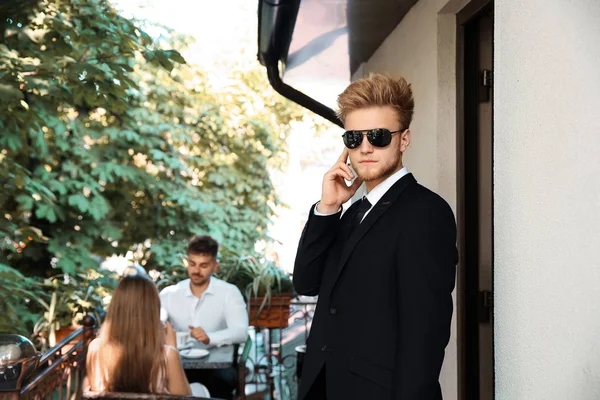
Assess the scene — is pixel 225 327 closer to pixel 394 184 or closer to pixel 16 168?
pixel 16 168

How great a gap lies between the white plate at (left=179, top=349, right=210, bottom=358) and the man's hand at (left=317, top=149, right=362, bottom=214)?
6.81 ft

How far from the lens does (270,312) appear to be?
5.55m

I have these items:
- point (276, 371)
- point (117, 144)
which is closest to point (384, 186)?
point (276, 371)

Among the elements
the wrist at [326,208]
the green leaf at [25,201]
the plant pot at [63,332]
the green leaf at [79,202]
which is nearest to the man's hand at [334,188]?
the wrist at [326,208]

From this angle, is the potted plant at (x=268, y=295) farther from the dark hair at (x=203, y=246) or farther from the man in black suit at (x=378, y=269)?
the man in black suit at (x=378, y=269)

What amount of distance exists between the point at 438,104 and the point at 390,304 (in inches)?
67.4

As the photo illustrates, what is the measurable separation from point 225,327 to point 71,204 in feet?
10.4

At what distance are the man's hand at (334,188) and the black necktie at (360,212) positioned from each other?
0.06 meters

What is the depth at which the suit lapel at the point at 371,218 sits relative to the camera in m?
1.79

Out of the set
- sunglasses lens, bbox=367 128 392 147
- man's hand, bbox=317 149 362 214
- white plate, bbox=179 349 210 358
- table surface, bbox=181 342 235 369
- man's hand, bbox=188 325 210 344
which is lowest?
table surface, bbox=181 342 235 369

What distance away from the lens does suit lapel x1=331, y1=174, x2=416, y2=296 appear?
1785 millimetres

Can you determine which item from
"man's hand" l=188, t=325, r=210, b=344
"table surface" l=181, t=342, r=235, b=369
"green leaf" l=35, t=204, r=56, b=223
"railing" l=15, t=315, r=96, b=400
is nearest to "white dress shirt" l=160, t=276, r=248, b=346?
"man's hand" l=188, t=325, r=210, b=344

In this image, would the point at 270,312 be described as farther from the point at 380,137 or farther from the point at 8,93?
the point at 380,137

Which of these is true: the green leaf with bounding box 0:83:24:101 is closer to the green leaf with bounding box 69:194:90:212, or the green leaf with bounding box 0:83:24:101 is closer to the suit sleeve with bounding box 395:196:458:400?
the suit sleeve with bounding box 395:196:458:400
